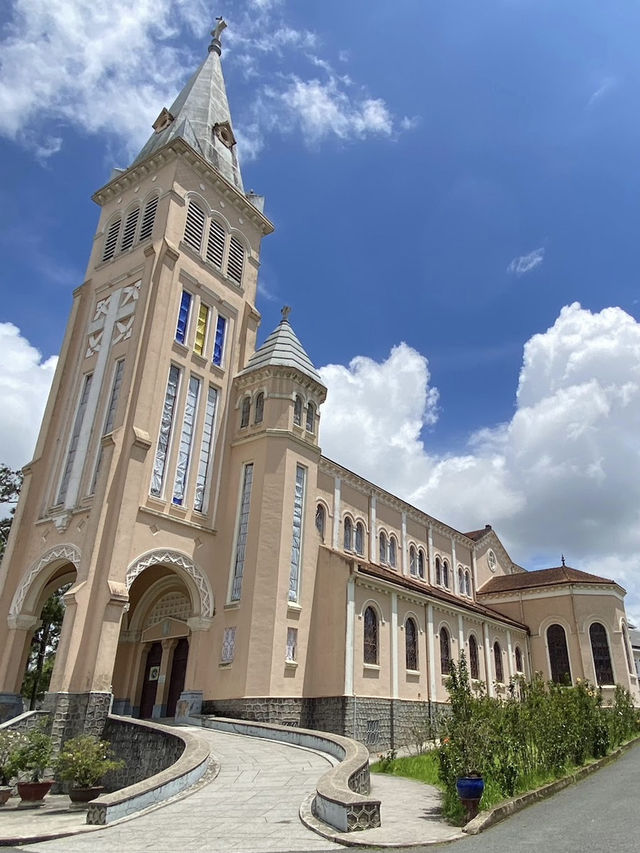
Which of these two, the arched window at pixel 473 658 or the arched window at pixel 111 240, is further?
the arched window at pixel 473 658

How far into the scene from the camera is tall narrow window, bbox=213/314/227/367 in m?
25.3

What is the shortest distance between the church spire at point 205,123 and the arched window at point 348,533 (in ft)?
52.5

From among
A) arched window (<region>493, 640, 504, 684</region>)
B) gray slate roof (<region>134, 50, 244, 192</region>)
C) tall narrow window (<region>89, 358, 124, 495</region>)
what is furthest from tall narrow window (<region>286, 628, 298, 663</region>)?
gray slate roof (<region>134, 50, 244, 192</region>)

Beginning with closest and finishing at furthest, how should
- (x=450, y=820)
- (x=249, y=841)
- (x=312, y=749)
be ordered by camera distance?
1. (x=249, y=841)
2. (x=450, y=820)
3. (x=312, y=749)

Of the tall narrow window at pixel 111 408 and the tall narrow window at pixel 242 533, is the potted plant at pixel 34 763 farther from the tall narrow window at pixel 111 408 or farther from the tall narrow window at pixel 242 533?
the tall narrow window at pixel 111 408

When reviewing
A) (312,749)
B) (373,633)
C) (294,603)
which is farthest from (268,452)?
(312,749)

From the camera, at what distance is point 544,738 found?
43.1ft

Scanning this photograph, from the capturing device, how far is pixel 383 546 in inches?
1213

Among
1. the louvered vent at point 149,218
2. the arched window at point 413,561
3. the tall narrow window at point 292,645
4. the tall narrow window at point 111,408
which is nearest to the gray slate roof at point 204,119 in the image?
the louvered vent at point 149,218

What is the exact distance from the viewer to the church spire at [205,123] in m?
28.4

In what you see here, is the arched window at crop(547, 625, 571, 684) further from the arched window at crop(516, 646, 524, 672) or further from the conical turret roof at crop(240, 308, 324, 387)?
the conical turret roof at crop(240, 308, 324, 387)

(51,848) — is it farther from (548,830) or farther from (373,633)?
(373,633)

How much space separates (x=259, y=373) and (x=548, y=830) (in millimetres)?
18637

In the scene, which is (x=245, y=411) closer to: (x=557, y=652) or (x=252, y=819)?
(x=252, y=819)
